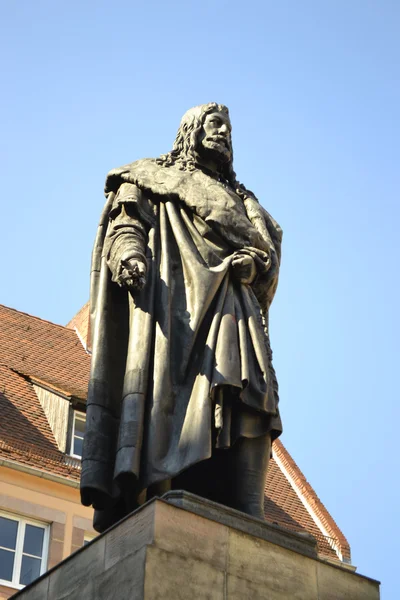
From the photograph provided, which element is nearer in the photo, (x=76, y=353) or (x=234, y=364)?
(x=234, y=364)

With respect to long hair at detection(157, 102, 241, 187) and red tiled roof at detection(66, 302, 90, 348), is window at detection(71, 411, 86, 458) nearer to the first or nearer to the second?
red tiled roof at detection(66, 302, 90, 348)

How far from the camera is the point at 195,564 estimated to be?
7883 mm

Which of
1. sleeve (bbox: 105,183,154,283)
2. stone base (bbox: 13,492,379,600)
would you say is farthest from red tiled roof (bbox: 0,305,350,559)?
stone base (bbox: 13,492,379,600)

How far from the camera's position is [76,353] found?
89.9ft

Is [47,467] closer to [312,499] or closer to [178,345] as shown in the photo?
[312,499]

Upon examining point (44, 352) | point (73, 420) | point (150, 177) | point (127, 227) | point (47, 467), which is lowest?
point (127, 227)

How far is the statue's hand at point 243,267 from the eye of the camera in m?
9.93

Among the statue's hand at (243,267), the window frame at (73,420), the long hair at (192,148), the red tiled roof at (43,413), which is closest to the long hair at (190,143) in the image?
the long hair at (192,148)

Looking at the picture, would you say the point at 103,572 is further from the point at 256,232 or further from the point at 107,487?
Result: the point at 256,232

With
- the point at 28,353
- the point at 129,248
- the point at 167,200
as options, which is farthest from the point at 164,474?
the point at 28,353

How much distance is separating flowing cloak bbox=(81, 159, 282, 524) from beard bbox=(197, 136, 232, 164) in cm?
27

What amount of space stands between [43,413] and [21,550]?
3377 mm

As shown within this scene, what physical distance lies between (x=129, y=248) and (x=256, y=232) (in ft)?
3.71

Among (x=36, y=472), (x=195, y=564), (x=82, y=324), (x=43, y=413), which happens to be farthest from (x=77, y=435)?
(x=195, y=564)
